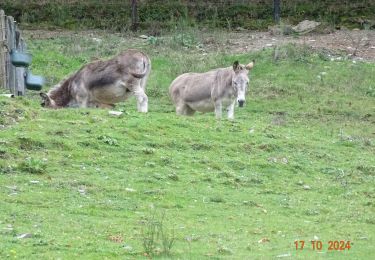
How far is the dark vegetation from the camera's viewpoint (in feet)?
98.1

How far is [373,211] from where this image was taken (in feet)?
40.3

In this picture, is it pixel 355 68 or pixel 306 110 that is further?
pixel 355 68

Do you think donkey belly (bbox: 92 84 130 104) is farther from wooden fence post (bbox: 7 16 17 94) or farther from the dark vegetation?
the dark vegetation

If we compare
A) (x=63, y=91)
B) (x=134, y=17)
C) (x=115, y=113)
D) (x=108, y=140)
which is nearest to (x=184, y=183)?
(x=108, y=140)

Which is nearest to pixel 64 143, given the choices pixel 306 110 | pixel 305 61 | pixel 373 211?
pixel 373 211

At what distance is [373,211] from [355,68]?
12.3m

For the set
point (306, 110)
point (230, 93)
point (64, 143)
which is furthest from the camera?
point (306, 110)

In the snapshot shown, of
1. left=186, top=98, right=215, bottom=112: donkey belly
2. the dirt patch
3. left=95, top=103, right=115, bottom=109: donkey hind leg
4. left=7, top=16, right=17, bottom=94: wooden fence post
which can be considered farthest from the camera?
the dirt patch

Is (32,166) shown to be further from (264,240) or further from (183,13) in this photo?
(183,13)

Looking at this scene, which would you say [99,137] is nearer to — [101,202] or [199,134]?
[199,134]
